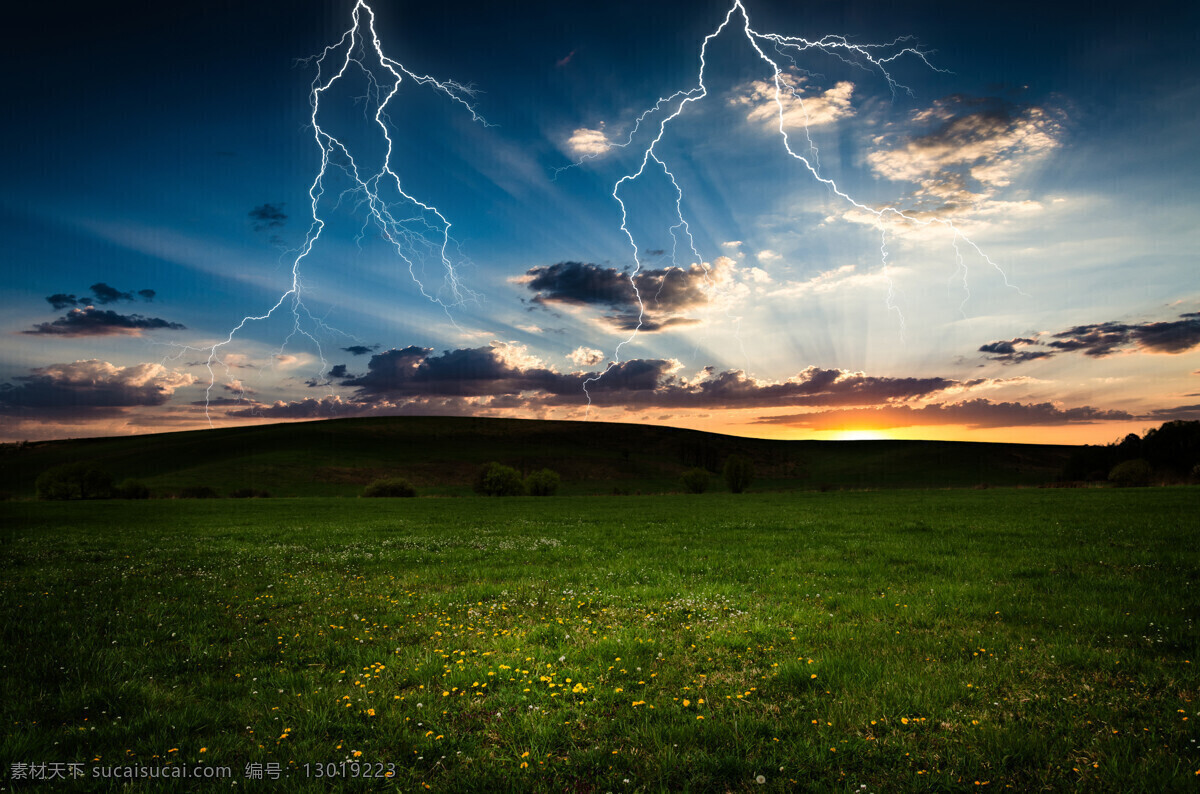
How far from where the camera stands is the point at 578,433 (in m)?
148

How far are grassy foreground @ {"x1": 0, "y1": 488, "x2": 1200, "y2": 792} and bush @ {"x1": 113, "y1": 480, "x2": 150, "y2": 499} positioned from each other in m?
60.2

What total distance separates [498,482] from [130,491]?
137ft

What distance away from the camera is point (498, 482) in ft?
234

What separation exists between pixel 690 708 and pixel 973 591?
8552 mm

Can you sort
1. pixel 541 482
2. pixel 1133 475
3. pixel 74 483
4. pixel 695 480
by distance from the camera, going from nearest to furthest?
pixel 1133 475
pixel 74 483
pixel 541 482
pixel 695 480

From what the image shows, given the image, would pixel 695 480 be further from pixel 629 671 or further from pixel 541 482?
pixel 629 671

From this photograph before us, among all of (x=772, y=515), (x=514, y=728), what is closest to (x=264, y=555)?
(x=514, y=728)

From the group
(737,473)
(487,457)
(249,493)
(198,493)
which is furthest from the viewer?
(487,457)

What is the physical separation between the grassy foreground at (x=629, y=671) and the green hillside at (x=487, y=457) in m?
73.1

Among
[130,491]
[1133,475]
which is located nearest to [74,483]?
[130,491]

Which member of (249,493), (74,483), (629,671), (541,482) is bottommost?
(249,493)

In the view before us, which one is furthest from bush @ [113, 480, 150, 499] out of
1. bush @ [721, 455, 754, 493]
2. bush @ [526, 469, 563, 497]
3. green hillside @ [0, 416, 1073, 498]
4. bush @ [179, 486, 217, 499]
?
bush @ [721, 455, 754, 493]

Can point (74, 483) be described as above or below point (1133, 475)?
above

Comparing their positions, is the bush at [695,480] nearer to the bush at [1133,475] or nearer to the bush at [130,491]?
the bush at [1133,475]
